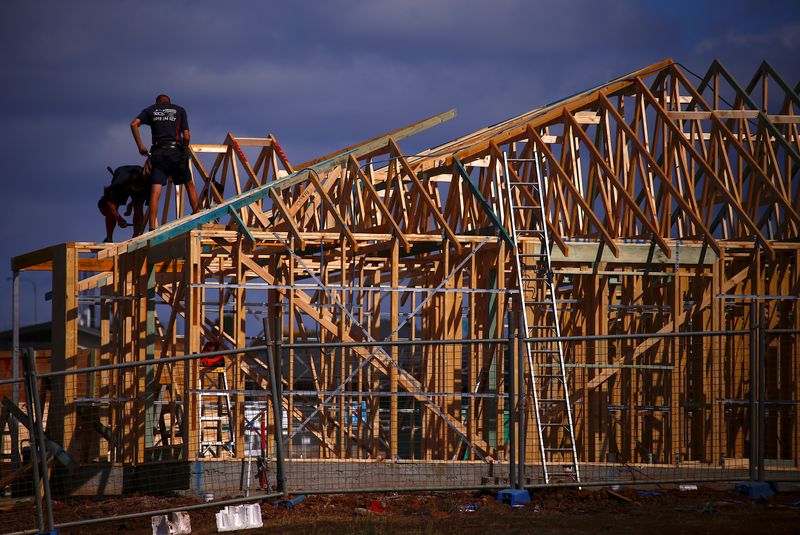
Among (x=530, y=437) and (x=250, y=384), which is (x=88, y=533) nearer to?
(x=530, y=437)

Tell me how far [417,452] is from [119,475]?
839 centimetres

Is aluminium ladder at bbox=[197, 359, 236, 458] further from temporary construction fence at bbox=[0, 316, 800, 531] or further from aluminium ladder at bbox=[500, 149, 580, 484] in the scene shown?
aluminium ladder at bbox=[500, 149, 580, 484]

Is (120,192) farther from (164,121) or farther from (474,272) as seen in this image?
(474,272)

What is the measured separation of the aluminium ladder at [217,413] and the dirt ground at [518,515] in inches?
106

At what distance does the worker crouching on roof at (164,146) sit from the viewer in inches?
762

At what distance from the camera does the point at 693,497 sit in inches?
524

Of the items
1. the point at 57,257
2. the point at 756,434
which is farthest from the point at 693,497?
the point at 57,257

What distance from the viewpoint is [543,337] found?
17.4m

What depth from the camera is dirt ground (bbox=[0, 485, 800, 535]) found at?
11086mm

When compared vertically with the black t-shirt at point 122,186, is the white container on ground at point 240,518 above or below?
below

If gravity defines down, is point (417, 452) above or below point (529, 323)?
below

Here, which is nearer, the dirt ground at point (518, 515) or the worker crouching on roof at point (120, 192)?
the dirt ground at point (518, 515)

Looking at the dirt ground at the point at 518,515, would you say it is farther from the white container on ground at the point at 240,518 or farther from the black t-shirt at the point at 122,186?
the black t-shirt at the point at 122,186

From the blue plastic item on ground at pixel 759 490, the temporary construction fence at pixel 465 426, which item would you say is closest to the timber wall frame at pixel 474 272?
the temporary construction fence at pixel 465 426
